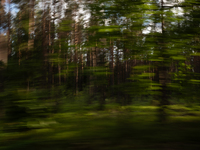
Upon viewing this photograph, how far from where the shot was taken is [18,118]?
4.43m

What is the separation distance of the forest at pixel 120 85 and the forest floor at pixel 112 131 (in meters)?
0.02

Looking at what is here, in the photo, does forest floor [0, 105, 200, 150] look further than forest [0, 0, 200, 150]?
No

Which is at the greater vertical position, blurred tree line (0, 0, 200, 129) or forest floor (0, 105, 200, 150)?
blurred tree line (0, 0, 200, 129)

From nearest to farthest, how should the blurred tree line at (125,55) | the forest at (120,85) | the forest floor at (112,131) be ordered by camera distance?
the forest floor at (112,131) → the forest at (120,85) → the blurred tree line at (125,55)

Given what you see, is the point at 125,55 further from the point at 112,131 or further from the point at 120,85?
the point at 112,131

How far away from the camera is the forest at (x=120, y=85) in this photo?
3592mm

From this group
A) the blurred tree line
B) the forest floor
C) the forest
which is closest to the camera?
the forest floor

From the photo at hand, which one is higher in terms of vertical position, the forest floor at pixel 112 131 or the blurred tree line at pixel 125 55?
the blurred tree line at pixel 125 55

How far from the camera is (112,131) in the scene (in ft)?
12.3

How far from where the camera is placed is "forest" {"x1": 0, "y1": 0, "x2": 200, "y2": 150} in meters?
3.59

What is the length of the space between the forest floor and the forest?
0.9 inches

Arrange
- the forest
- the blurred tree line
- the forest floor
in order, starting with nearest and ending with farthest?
1. the forest floor
2. the forest
3. the blurred tree line

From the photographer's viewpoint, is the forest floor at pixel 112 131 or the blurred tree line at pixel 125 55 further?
the blurred tree line at pixel 125 55

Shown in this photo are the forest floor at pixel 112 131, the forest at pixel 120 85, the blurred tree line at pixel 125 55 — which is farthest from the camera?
the blurred tree line at pixel 125 55
